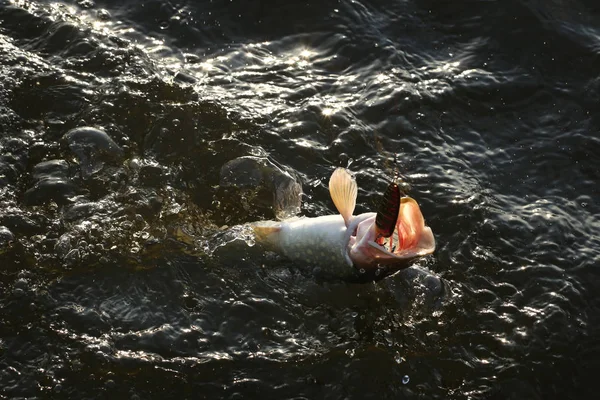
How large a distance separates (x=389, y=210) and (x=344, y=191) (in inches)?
22.9

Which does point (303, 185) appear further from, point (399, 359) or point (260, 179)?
point (399, 359)

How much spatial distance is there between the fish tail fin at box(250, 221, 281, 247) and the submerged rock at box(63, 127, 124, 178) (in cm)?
133

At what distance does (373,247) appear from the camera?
12.9ft

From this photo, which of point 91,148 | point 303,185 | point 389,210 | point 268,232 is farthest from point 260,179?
point 389,210

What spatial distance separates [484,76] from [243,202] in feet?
8.72

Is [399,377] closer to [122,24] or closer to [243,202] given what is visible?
[243,202]

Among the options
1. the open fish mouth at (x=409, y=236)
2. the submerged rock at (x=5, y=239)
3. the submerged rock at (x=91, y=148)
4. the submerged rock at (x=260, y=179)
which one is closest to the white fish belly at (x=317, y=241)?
the open fish mouth at (x=409, y=236)

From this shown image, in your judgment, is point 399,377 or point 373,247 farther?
point 399,377

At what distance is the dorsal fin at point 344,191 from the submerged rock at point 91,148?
1967 millimetres

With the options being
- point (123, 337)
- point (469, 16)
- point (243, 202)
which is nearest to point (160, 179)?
point (243, 202)

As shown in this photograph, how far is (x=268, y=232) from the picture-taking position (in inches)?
181

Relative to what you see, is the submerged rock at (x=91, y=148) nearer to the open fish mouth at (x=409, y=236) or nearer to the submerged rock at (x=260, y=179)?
the submerged rock at (x=260, y=179)

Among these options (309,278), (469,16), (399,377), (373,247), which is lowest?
(399,377)

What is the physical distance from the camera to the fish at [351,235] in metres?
3.80
